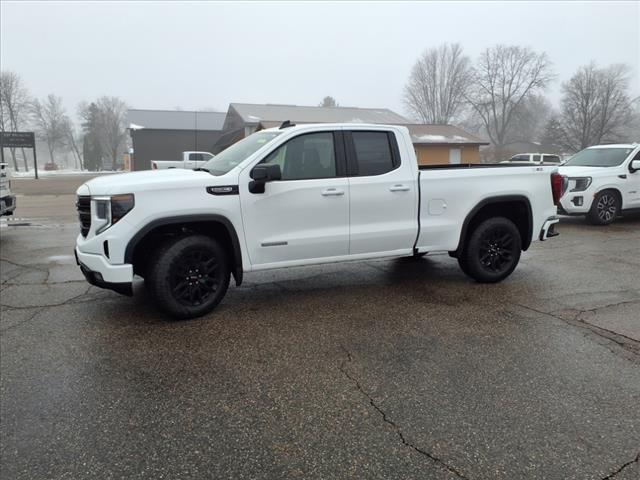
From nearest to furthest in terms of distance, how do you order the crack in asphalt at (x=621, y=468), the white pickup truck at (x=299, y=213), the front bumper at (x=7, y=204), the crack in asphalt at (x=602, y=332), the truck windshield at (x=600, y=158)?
the crack in asphalt at (x=621, y=468), the crack in asphalt at (x=602, y=332), the white pickup truck at (x=299, y=213), the front bumper at (x=7, y=204), the truck windshield at (x=600, y=158)

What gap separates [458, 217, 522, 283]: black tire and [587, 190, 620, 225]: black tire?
5842 mm

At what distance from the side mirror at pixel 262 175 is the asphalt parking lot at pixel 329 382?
4.34 feet

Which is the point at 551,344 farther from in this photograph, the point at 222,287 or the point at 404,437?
the point at 222,287

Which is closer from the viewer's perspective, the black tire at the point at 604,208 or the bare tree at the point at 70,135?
the black tire at the point at 604,208

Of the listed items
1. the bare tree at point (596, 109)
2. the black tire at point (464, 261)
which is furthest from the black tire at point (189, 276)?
the bare tree at point (596, 109)

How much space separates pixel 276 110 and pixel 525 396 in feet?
121

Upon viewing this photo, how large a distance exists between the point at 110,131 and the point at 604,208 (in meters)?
84.4

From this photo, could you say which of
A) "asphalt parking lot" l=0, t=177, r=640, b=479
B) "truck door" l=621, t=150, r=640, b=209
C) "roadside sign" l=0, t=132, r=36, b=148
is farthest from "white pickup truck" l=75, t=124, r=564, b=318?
"roadside sign" l=0, t=132, r=36, b=148

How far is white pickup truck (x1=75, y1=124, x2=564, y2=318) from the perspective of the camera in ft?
14.3

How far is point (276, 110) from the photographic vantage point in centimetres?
3775

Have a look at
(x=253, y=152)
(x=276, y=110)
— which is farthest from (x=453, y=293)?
(x=276, y=110)

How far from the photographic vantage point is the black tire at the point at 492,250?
5762 millimetres

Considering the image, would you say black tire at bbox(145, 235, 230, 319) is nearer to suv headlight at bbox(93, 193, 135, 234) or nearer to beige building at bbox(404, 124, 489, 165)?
suv headlight at bbox(93, 193, 135, 234)

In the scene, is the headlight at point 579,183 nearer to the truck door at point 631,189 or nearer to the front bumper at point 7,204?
the truck door at point 631,189
